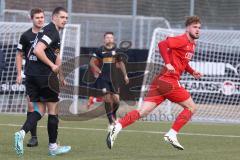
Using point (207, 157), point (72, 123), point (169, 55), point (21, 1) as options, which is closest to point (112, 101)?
point (72, 123)

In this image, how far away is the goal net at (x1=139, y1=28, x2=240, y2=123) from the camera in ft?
62.7

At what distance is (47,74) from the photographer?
998 centimetres

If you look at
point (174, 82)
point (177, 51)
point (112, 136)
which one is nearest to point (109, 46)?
point (177, 51)

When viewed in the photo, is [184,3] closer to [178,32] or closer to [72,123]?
[178,32]

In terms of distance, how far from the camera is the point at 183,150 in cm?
1081

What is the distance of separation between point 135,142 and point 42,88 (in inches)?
99.5

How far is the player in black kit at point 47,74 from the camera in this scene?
32.3ft

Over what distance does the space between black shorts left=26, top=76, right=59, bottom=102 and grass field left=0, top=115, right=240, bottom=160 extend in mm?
762

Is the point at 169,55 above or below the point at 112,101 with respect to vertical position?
above

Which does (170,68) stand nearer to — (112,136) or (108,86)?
(112,136)

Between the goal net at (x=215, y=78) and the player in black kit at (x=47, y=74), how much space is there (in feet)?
29.5

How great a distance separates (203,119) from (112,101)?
3.79m

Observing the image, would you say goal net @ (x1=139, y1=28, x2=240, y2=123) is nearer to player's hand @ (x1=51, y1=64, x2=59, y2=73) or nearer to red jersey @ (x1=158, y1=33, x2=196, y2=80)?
red jersey @ (x1=158, y1=33, x2=196, y2=80)

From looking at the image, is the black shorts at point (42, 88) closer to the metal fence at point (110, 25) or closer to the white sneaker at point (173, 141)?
the white sneaker at point (173, 141)
